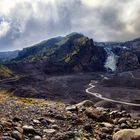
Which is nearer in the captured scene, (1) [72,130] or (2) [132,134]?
(2) [132,134]

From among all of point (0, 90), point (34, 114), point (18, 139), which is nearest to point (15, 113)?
point (34, 114)

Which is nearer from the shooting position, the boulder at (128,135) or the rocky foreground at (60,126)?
the boulder at (128,135)

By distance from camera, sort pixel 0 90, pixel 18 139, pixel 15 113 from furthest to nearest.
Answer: pixel 0 90, pixel 15 113, pixel 18 139

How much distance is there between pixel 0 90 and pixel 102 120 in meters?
168

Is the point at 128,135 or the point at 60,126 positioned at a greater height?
the point at 128,135

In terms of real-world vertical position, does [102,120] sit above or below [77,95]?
above

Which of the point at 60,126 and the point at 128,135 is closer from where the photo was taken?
the point at 128,135

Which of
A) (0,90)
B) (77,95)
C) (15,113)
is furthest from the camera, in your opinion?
(0,90)

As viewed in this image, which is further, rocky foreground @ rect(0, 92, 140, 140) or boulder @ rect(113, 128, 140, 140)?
rocky foreground @ rect(0, 92, 140, 140)

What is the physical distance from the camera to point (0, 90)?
19850 centimetres

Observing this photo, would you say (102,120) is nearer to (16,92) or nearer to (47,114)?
(47,114)

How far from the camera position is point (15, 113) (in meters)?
30.8

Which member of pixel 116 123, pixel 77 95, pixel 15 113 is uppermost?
pixel 15 113

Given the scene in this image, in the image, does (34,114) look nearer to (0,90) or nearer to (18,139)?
(18,139)
